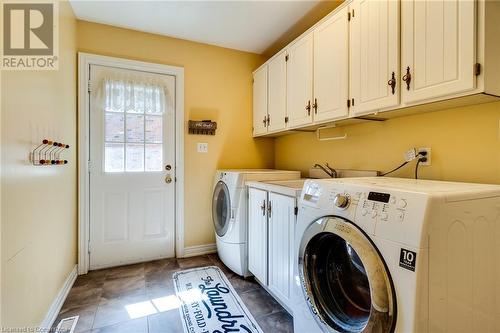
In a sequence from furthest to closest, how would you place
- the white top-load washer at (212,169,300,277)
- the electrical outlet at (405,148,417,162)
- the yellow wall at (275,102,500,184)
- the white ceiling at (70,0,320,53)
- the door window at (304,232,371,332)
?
the white top-load washer at (212,169,300,277)
the white ceiling at (70,0,320,53)
the electrical outlet at (405,148,417,162)
the yellow wall at (275,102,500,184)
the door window at (304,232,371,332)

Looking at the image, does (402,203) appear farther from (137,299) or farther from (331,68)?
(137,299)

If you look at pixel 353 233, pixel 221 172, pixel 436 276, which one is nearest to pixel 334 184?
pixel 353 233

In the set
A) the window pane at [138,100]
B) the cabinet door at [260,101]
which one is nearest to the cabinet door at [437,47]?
the cabinet door at [260,101]

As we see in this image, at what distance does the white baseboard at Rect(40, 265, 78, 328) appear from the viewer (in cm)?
164

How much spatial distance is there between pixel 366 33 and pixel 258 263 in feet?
6.01

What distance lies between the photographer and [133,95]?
8.59 feet

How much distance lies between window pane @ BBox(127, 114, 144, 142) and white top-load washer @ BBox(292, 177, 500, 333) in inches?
82.5

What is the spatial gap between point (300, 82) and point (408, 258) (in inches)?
67.2

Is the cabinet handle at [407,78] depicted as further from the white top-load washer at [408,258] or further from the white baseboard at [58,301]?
the white baseboard at [58,301]

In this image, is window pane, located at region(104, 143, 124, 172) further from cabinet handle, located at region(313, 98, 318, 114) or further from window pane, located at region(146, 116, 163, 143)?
cabinet handle, located at region(313, 98, 318, 114)

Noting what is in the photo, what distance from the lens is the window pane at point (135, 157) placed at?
263 centimetres

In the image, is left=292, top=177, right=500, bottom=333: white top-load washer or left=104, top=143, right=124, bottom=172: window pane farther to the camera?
left=104, top=143, right=124, bottom=172: window pane

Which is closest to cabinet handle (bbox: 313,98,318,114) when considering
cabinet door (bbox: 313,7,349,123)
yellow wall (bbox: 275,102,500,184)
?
cabinet door (bbox: 313,7,349,123)

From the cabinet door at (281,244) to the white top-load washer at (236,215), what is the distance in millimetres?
450
